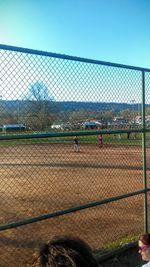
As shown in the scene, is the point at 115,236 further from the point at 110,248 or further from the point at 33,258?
the point at 33,258

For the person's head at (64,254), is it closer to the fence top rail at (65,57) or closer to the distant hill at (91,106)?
the fence top rail at (65,57)

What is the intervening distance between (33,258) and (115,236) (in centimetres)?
518

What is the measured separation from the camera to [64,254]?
5.08 ft

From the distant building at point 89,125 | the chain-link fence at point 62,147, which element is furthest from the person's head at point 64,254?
the distant building at point 89,125

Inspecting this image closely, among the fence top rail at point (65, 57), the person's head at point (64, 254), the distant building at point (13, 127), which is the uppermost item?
the fence top rail at point (65, 57)

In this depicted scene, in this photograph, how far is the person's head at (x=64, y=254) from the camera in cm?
152

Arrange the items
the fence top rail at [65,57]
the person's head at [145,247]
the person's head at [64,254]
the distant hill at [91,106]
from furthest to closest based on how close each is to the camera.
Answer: the distant hill at [91,106] → the fence top rail at [65,57] → the person's head at [145,247] → the person's head at [64,254]

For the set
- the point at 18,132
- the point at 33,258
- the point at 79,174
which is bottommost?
the point at 79,174

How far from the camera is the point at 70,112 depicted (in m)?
5.00

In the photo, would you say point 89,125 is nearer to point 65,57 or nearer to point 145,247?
point 65,57

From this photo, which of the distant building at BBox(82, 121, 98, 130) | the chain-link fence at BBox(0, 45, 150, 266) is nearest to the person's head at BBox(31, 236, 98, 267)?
the chain-link fence at BBox(0, 45, 150, 266)

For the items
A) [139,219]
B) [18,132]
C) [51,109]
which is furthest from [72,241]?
[139,219]

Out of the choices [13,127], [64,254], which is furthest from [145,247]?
[64,254]

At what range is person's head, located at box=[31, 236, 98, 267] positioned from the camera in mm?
1518
